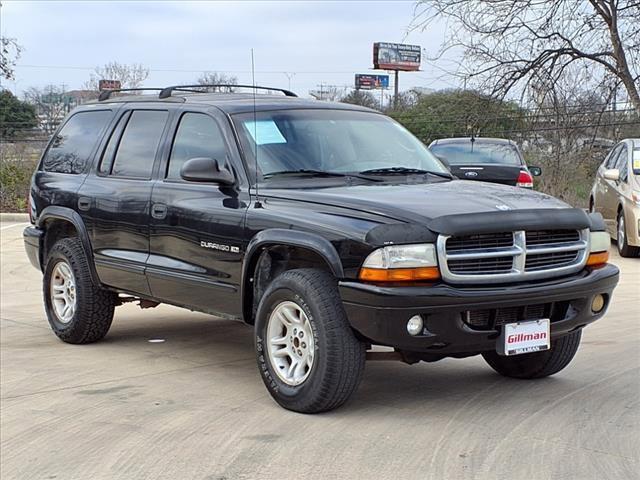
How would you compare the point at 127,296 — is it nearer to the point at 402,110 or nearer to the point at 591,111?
the point at 591,111

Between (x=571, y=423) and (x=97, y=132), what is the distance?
14.4 ft

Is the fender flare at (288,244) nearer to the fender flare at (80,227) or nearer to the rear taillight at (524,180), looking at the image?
the fender flare at (80,227)

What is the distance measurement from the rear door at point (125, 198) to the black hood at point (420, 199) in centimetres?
134

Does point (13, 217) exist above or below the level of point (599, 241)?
below

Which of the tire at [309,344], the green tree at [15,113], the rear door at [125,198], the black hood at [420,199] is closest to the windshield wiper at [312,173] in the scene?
the black hood at [420,199]

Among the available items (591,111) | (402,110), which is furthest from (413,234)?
(402,110)

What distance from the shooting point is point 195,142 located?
6684mm

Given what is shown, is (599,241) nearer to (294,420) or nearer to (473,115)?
(294,420)

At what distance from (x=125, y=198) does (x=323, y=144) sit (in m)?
1.58

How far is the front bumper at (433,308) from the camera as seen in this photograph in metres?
4.94

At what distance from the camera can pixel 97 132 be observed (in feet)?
25.3

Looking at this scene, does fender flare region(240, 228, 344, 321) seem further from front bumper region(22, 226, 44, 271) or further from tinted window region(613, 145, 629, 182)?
tinted window region(613, 145, 629, 182)

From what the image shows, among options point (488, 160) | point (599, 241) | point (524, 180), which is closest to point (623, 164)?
point (524, 180)

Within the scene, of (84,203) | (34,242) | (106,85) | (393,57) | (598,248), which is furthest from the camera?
(393,57)
